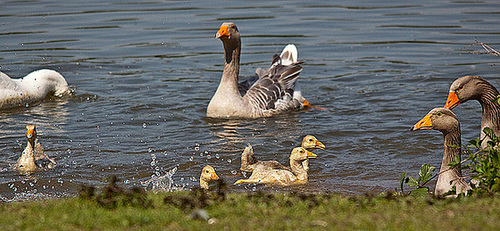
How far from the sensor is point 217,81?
50.9 feet

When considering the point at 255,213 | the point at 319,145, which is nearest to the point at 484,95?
the point at 319,145

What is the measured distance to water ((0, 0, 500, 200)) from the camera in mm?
9648

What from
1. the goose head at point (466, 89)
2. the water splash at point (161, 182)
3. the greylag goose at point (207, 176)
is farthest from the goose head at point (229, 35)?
the goose head at point (466, 89)

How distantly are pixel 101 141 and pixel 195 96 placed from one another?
3.62 meters

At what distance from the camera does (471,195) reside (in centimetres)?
600

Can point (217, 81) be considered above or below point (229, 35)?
below

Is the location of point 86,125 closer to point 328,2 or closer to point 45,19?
point 45,19

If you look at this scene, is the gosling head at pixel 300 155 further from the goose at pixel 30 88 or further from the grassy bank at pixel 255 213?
the goose at pixel 30 88

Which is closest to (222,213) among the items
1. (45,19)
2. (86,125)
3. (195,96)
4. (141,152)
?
(141,152)

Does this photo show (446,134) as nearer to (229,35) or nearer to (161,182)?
(161,182)

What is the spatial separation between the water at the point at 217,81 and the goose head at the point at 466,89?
1.52m

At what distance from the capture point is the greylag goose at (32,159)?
30.1 ft

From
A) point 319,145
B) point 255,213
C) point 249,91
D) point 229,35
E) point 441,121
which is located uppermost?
point 229,35

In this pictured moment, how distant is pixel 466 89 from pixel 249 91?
240 inches
